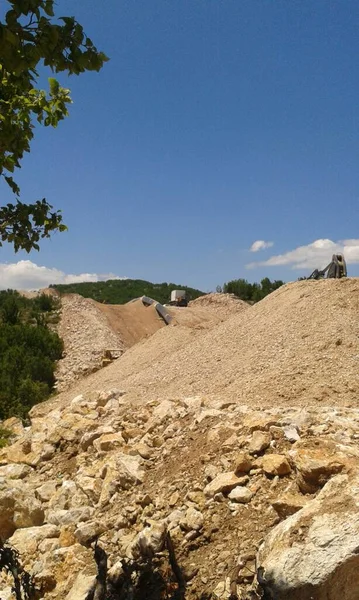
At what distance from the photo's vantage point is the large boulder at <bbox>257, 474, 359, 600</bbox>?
9.58 ft

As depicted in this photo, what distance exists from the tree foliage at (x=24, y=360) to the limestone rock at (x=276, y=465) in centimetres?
921

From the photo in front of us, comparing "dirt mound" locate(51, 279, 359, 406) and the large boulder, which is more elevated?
"dirt mound" locate(51, 279, 359, 406)

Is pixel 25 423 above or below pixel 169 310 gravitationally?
below

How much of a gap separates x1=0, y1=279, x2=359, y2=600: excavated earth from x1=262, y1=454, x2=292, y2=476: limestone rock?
0.01m

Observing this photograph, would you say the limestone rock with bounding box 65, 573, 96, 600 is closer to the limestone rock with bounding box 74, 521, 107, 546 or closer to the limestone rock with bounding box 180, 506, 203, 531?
the limestone rock with bounding box 74, 521, 107, 546

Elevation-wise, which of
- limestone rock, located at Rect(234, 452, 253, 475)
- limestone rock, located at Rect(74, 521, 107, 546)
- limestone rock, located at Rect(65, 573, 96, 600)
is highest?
limestone rock, located at Rect(234, 452, 253, 475)

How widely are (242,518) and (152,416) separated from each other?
9.28 feet

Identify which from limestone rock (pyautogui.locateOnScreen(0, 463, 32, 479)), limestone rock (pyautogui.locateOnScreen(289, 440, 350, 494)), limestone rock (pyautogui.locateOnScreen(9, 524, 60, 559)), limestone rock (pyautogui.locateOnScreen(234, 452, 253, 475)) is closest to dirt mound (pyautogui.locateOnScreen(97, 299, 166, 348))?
limestone rock (pyautogui.locateOnScreen(0, 463, 32, 479))

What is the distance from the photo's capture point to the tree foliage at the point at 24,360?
13.3 m

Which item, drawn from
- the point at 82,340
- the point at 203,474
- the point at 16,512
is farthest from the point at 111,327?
the point at 203,474

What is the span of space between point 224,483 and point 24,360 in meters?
12.0

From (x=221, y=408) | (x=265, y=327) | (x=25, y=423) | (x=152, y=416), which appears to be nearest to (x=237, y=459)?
(x=221, y=408)

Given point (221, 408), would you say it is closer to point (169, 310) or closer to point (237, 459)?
point (237, 459)

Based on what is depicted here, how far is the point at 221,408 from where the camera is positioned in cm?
641
